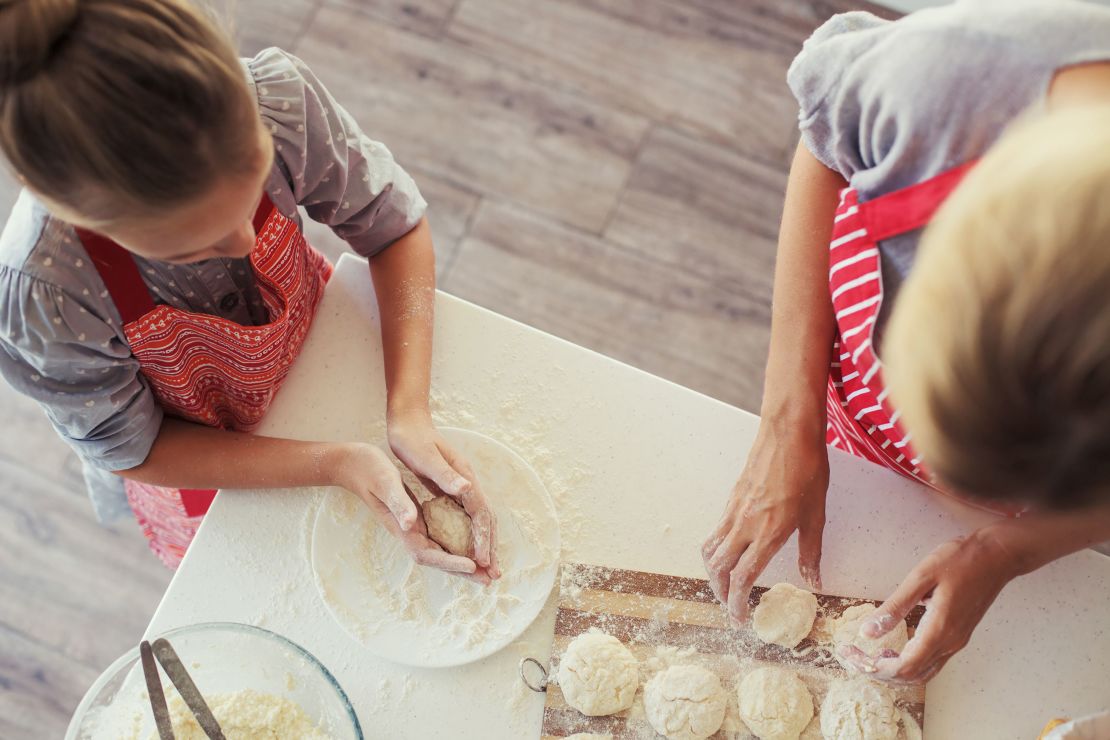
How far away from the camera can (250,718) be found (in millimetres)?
957

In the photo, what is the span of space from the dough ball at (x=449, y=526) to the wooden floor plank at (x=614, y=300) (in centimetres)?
105

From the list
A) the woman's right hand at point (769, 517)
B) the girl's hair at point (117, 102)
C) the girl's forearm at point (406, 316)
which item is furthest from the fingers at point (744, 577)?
the girl's hair at point (117, 102)

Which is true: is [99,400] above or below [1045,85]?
below

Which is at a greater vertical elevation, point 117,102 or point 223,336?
point 117,102

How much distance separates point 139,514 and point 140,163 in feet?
2.86

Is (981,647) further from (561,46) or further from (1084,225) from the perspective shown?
(561,46)

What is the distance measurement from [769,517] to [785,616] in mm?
118

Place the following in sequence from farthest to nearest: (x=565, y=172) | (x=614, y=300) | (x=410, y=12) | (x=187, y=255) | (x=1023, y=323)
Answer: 1. (x=410, y=12)
2. (x=565, y=172)
3. (x=614, y=300)
4. (x=187, y=255)
5. (x=1023, y=323)

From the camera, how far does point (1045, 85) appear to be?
0.83 meters

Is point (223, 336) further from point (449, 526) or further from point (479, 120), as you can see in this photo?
point (479, 120)

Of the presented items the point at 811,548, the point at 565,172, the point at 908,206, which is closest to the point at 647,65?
the point at 565,172

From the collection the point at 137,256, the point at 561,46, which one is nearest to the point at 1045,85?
the point at 137,256

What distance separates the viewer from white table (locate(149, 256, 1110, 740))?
1016mm

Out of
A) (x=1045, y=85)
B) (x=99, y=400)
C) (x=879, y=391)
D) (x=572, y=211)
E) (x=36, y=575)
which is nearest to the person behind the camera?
(x=1045, y=85)
